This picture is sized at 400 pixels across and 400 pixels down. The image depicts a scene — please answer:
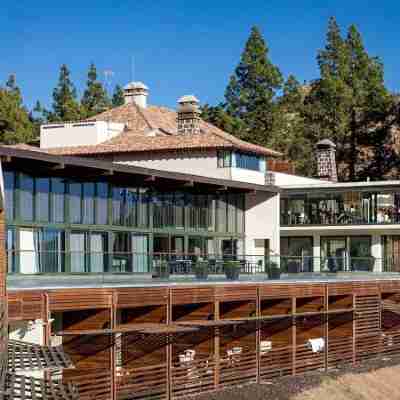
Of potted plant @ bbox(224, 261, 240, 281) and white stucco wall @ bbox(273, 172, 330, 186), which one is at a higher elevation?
white stucco wall @ bbox(273, 172, 330, 186)

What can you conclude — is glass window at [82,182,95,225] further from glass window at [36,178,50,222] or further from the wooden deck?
the wooden deck

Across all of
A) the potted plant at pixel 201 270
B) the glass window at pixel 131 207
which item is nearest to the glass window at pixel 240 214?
the glass window at pixel 131 207

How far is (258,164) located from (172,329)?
964 inches

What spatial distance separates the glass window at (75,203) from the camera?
33188 mm

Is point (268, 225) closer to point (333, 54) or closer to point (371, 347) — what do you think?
point (371, 347)

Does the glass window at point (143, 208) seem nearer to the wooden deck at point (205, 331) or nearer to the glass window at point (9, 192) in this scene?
the glass window at point (9, 192)

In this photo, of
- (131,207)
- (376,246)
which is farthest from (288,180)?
(131,207)

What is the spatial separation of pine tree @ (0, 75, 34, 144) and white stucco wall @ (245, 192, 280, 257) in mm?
23902

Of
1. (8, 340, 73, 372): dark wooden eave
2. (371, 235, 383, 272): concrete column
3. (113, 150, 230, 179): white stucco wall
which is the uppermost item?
(113, 150, 230, 179): white stucco wall

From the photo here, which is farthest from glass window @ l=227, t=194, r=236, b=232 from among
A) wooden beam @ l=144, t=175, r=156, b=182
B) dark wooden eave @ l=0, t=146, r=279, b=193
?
wooden beam @ l=144, t=175, r=156, b=182

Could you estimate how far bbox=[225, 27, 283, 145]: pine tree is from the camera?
70062 millimetres

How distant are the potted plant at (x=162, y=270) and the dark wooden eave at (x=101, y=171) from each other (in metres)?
4.71

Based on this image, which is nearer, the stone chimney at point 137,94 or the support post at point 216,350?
the support post at point 216,350

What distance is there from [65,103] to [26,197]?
1645 inches
